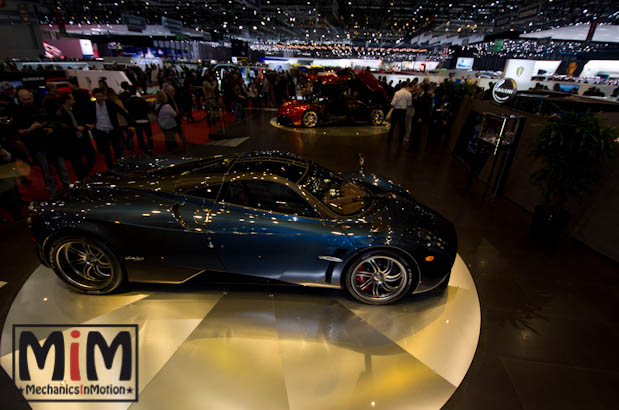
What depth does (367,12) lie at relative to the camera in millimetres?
22828

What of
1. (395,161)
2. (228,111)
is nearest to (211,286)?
(395,161)

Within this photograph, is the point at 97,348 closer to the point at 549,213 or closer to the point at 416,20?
the point at 549,213

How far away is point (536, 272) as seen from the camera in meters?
3.44

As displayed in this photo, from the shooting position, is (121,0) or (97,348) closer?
(97,348)

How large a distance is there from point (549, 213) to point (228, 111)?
39.5ft

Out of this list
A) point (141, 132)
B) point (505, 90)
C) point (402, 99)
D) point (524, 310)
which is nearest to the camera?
point (524, 310)

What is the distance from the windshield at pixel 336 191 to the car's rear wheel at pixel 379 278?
45 cm

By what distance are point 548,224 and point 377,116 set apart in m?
8.36

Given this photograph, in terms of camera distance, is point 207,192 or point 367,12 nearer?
point 207,192

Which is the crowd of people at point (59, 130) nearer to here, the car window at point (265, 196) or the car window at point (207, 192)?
the car window at point (207, 192)

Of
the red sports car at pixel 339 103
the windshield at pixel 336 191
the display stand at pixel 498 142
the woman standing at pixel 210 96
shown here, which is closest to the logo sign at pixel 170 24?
the woman standing at pixel 210 96

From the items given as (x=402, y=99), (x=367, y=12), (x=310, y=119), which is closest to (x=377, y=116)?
(x=310, y=119)

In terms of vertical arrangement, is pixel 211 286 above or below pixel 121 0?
below

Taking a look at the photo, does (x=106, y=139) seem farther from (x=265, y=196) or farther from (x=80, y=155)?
(x=265, y=196)
